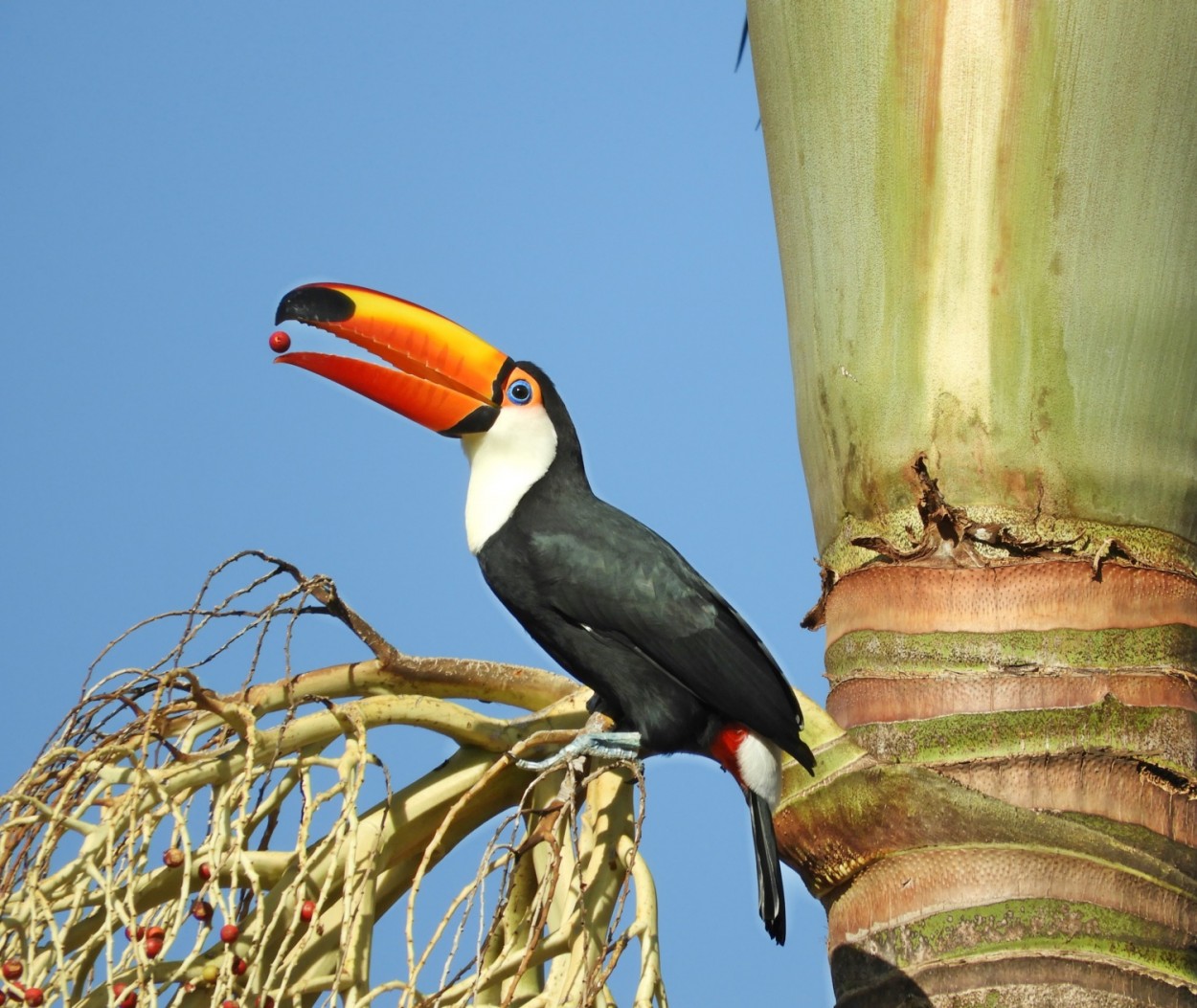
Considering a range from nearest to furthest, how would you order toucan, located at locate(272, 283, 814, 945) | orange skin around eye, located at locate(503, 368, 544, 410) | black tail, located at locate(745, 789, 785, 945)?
1. black tail, located at locate(745, 789, 785, 945)
2. toucan, located at locate(272, 283, 814, 945)
3. orange skin around eye, located at locate(503, 368, 544, 410)

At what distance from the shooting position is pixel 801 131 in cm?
347

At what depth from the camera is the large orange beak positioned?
3.90 meters

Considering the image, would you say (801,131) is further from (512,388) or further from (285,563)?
(285,563)

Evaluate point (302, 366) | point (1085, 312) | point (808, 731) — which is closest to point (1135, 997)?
point (808, 731)

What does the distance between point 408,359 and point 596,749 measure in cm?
128

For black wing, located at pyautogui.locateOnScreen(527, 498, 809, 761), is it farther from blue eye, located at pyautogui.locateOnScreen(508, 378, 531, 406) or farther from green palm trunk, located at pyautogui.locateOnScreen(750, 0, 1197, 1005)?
blue eye, located at pyautogui.locateOnScreen(508, 378, 531, 406)

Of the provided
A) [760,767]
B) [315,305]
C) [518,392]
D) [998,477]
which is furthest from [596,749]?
[315,305]

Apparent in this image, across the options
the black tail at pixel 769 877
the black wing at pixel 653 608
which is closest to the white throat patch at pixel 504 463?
the black wing at pixel 653 608

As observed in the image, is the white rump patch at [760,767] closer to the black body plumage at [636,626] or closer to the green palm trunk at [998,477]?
the black body plumage at [636,626]

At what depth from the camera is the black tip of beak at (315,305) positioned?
3.89 meters

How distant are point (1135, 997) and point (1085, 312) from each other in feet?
4.22

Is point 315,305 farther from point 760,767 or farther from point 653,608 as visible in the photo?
point 760,767

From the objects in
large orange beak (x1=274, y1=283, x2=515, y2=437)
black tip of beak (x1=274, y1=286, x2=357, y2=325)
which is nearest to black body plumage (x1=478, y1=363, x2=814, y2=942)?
large orange beak (x1=274, y1=283, x2=515, y2=437)

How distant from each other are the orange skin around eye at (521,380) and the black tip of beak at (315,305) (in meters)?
0.42
